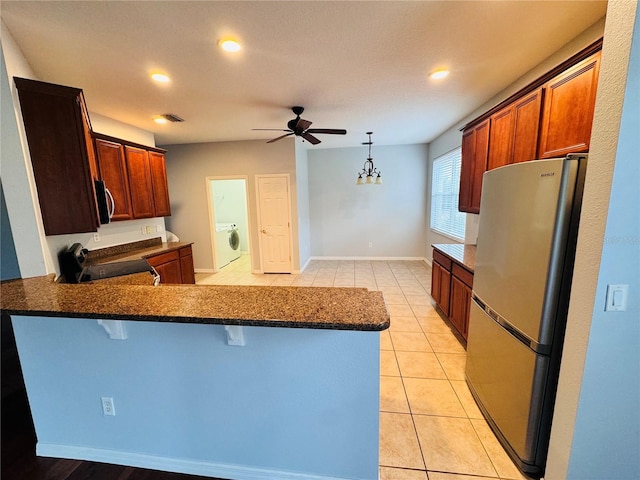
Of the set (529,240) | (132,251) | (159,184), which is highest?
(159,184)

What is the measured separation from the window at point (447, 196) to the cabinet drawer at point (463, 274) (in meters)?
1.58

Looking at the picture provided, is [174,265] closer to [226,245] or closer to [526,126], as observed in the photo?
[226,245]

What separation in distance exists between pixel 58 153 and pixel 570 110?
3.52 meters

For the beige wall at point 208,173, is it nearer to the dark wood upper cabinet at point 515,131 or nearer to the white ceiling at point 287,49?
the white ceiling at point 287,49

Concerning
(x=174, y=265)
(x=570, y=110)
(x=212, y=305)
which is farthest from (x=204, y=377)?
(x=174, y=265)

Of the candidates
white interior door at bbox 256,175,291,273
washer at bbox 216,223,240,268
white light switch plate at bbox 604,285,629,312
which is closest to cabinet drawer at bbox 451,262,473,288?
white light switch plate at bbox 604,285,629,312

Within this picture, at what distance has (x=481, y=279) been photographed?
6.03ft

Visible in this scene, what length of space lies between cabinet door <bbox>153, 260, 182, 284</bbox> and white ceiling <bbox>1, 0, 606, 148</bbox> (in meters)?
2.03

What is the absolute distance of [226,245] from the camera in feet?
20.1

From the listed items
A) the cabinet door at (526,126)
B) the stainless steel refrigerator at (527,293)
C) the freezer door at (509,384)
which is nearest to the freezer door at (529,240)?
the stainless steel refrigerator at (527,293)

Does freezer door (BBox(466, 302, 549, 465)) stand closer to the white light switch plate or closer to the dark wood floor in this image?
the white light switch plate

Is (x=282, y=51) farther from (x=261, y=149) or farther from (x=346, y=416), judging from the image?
(x=261, y=149)

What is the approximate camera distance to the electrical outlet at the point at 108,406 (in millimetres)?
1444

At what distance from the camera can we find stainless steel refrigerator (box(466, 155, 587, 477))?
3.95ft
